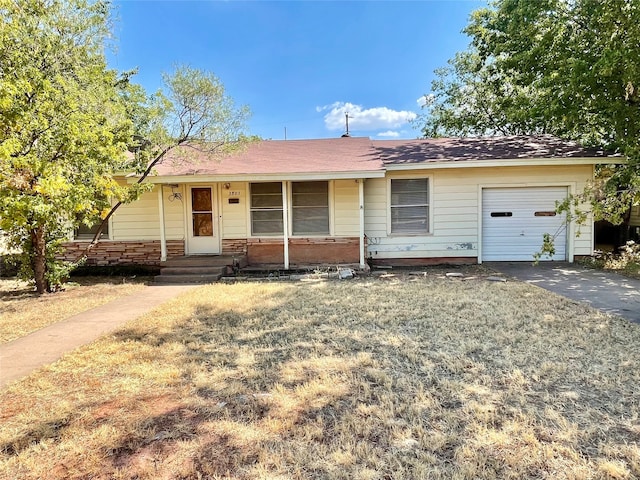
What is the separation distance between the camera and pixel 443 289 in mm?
7426

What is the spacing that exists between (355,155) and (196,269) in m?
5.20

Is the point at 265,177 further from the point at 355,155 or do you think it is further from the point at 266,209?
the point at 355,155

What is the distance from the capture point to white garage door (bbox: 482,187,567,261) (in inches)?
406

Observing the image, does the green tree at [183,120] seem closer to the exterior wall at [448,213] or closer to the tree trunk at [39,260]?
the tree trunk at [39,260]

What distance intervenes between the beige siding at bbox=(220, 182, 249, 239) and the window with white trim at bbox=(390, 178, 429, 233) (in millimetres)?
3962

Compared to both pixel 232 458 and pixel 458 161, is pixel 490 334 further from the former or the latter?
pixel 458 161

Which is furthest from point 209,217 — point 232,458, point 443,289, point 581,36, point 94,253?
point 581,36

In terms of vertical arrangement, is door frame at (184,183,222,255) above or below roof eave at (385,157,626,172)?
below

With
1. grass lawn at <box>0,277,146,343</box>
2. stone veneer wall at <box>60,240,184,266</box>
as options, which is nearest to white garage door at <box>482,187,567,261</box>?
stone veneer wall at <box>60,240,184,266</box>

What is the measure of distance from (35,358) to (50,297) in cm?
392

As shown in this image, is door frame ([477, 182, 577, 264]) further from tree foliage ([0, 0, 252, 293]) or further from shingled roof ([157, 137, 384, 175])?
tree foliage ([0, 0, 252, 293])

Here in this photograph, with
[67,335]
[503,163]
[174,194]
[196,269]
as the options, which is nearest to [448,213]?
[503,163]

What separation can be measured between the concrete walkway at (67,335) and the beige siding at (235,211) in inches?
122

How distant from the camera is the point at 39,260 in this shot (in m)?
7.69
